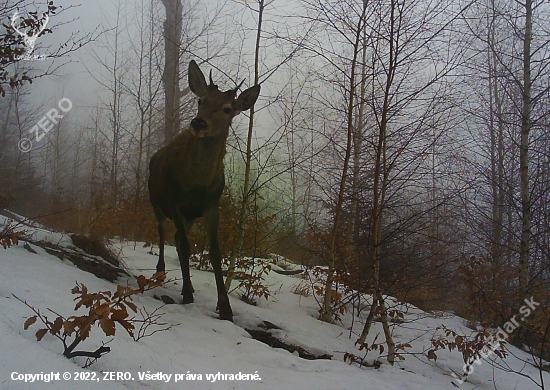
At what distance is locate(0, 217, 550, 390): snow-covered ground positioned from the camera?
191 cm

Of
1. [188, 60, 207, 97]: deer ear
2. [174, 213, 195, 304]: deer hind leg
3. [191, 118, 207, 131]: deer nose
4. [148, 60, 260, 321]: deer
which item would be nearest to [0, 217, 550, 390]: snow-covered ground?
[174, 213, 195, 304]: deer hind leg

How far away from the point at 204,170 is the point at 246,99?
40.7 inches

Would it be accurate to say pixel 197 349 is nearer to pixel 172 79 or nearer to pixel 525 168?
pixel 525 168

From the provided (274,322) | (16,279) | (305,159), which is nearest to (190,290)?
(274,322)

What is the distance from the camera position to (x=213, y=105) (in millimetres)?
4090

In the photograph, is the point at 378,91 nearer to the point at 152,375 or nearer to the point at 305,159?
the point at 305,159

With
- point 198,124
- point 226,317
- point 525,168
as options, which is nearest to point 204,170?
point 198,124

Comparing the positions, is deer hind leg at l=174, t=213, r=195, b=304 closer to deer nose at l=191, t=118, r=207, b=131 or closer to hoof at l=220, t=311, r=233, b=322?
hoof at l=220, t=311, r=233, b=322

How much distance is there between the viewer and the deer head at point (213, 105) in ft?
12.8

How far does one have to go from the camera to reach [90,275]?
4176 mm

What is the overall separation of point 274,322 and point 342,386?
5.96 ft

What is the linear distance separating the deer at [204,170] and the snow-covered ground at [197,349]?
0.57m

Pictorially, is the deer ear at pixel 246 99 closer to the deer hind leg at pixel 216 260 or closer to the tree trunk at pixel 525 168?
the deer hind leg at pixel 216 260

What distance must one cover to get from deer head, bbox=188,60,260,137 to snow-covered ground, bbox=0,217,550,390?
5.64 ft
